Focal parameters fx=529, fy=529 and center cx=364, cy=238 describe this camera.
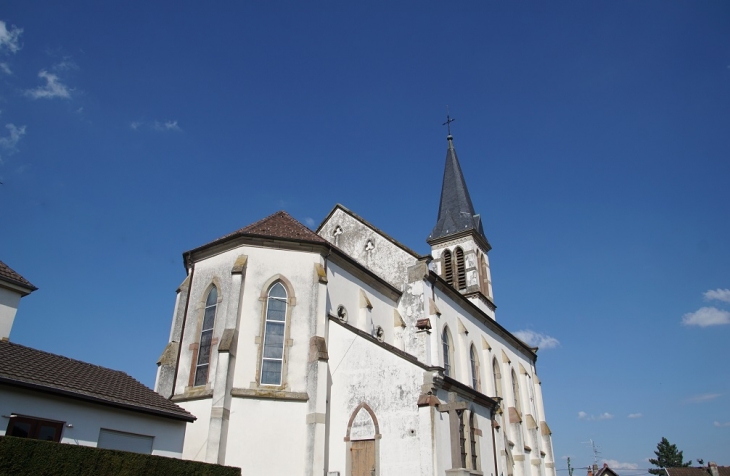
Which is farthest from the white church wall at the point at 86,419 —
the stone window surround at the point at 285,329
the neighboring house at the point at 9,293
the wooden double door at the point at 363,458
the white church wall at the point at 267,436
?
the neighboring house at the point at 9,293

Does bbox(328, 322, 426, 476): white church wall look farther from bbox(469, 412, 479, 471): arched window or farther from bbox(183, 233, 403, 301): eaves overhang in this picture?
bbox(183, 233, 403, 301): eaves overhang

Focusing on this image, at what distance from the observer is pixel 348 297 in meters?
21.1

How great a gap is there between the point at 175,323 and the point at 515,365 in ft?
76.0

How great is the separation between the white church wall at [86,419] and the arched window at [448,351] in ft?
43.2

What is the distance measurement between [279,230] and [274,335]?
4.29 metres

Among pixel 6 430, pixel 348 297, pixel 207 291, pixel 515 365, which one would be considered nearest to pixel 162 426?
pixel 6 430

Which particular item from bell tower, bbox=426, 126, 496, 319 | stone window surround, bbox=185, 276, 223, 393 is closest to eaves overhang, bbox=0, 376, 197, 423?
stone window surround, bbox=185, 276, 223, 393

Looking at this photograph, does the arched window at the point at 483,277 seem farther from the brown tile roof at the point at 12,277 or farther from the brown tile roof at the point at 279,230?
the brown tile roof at the point at 12,277

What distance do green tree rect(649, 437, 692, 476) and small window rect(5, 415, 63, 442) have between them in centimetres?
7702

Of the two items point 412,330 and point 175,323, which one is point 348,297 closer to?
point 412,330

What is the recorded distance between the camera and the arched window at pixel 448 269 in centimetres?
3753

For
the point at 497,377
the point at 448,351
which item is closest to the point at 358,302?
the point at 448,351

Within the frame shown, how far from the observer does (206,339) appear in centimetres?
1858

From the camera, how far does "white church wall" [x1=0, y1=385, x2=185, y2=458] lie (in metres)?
11.7
